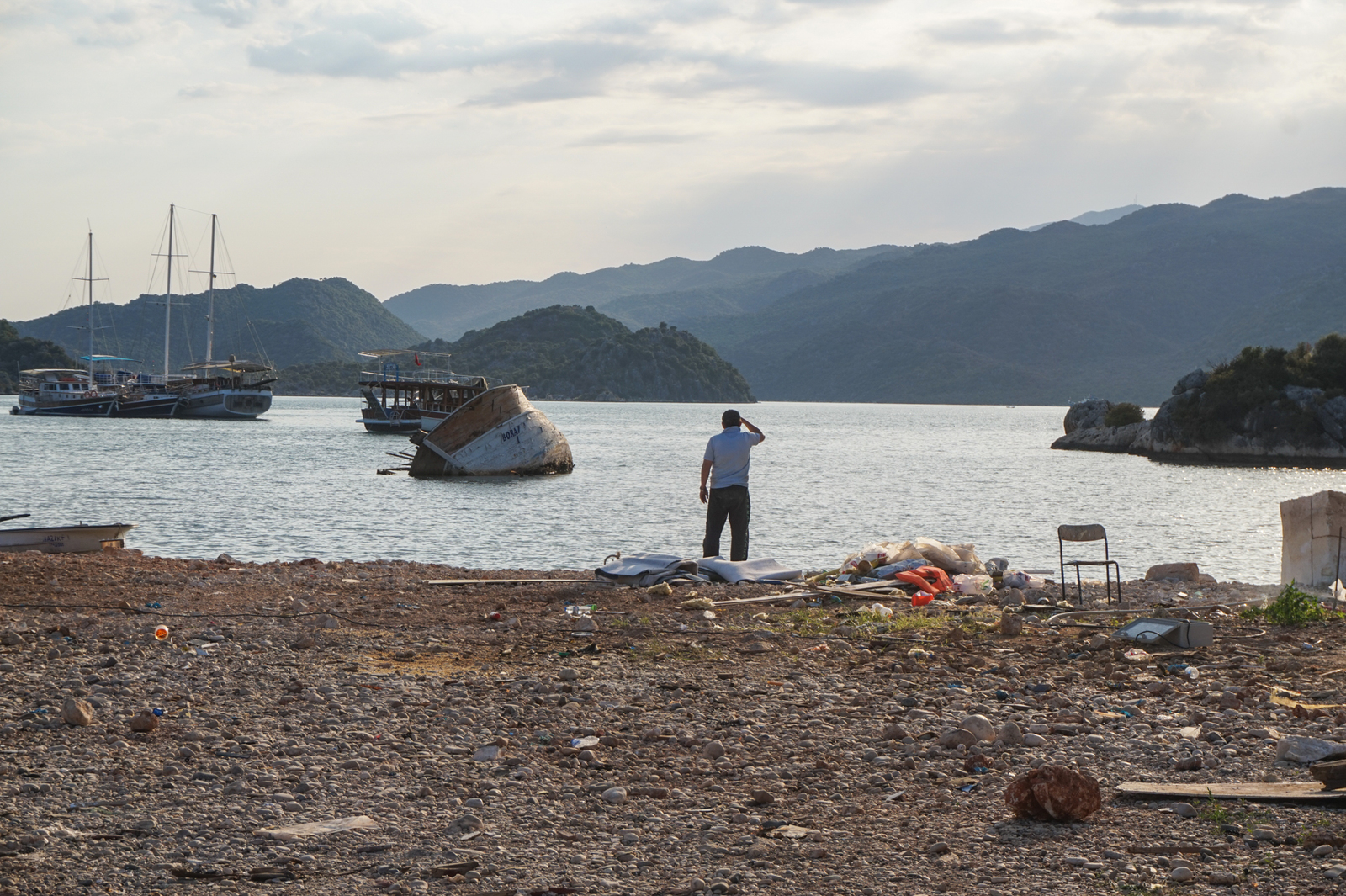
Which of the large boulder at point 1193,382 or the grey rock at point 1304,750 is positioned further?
the large boulder at point 1193,382

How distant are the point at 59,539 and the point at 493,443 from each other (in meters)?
30.2

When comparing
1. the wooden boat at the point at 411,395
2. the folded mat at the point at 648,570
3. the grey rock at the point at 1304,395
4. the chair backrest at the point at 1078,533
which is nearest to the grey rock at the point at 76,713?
the folded mat at the point at 648,570

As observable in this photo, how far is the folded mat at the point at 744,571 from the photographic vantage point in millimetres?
12469

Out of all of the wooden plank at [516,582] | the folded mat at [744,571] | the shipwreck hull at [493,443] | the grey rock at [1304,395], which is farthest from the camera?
the grey rock at [1304,395]

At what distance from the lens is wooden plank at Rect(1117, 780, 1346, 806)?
4828 millimetres

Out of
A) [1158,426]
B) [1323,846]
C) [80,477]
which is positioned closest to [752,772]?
[1323,846]

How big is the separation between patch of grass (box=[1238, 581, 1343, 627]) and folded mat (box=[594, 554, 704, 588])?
5.60m

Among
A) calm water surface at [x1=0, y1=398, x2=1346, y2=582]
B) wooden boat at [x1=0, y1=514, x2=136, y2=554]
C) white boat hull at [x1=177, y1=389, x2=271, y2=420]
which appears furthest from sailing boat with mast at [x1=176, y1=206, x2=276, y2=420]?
wooden boat at [x1=0, y1=514, x2=136, y2=554]

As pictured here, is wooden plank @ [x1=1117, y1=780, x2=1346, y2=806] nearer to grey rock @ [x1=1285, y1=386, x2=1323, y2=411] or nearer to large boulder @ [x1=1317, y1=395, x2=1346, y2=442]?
large boulder @ [x1=1317, y1=395, x2=1346, y2=442]

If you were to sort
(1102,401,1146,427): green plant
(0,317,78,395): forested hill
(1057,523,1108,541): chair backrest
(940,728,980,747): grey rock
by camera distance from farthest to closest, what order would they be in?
(0,317,78,395): forested hill → (1102,401,1146,427): green plant → (1057,523,1108,541): chair backrest → (940,728,980,747): grey rock

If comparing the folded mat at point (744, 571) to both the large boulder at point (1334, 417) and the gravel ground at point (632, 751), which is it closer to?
the gravel ground at point (632, 751)

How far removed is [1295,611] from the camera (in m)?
9.80

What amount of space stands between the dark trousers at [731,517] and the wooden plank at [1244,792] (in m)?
8.09

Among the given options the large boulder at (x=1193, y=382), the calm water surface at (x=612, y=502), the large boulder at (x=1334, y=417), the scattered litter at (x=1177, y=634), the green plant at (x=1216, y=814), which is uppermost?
the large boulder at (x=1193, y=382)
